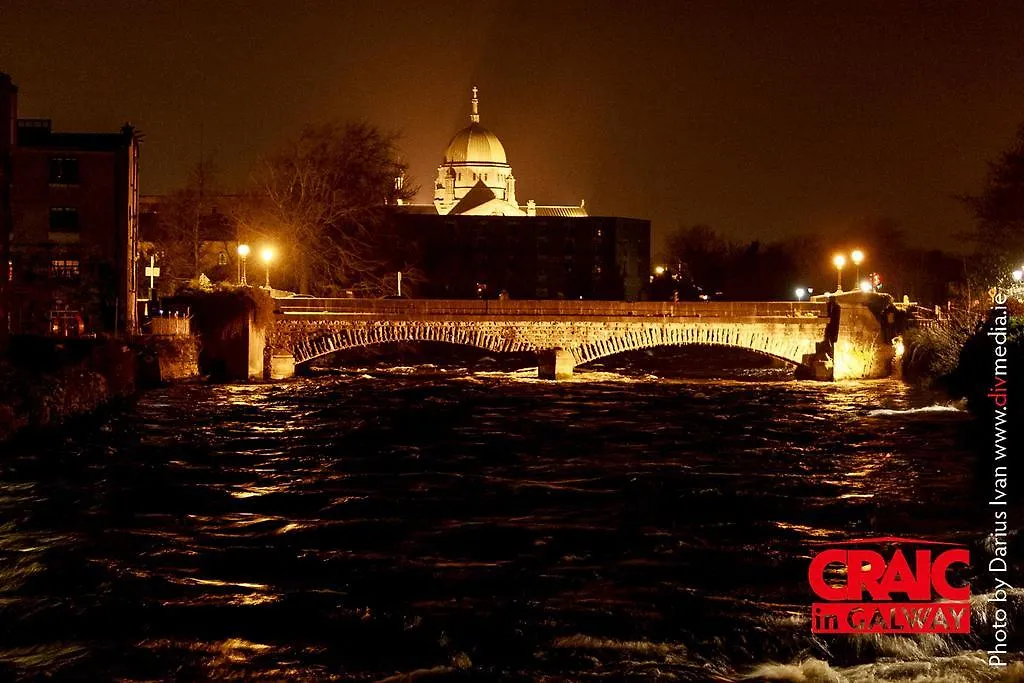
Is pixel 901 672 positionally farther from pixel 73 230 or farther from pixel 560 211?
pixel 560 211

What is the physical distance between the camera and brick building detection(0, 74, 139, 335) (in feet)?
204

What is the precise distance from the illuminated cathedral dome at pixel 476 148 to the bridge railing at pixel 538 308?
450 ft

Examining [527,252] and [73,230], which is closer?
[73,230]

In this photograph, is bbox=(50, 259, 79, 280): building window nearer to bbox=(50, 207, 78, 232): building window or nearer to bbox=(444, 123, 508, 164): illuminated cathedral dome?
bbox=(50, 207, 78, 232): building window

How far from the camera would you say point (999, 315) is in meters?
45.7

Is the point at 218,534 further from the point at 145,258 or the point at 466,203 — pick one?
the point at 466,203

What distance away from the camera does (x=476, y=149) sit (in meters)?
196

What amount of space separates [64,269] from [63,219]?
110 inches

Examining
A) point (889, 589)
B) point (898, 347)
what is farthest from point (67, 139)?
point (889, 589)

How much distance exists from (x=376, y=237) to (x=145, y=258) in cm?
1610

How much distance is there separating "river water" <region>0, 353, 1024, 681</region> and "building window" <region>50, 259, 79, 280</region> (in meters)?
23.7

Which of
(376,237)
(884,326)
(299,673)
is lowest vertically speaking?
(299,673)

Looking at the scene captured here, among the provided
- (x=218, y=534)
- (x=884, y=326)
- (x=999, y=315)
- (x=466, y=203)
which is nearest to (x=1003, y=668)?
(x=218, y=534)

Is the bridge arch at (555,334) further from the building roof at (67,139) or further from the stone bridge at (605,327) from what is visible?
the building roof at (67,139)
